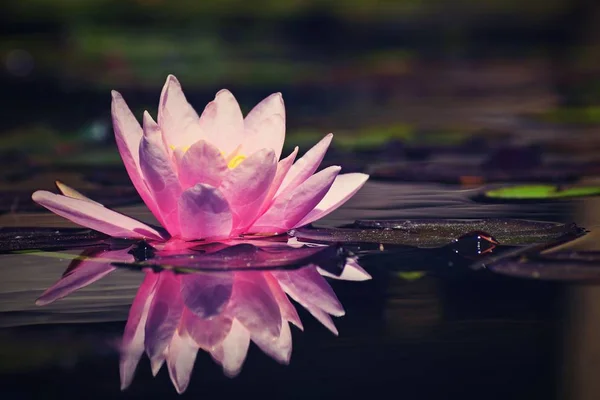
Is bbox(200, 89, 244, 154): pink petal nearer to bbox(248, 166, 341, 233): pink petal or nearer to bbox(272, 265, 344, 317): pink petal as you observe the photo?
bbox(248, 166, 341, 233): pink petal

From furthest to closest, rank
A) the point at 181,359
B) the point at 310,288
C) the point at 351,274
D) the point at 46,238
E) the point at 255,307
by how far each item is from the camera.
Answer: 1. the point at 46,238
2. the point at 351,274
3. the point at 310,288
4. the point at 255,307
5. the point at 181,359

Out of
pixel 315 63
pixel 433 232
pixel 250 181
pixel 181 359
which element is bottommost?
pixel 181 359

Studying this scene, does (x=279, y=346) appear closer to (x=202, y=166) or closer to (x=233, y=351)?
(x=233, y=351)

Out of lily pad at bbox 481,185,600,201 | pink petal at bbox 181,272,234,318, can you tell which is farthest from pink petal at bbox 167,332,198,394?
lily pad at bbox 481,185,600,201

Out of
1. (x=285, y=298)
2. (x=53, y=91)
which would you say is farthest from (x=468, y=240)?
(x=53, y=91)

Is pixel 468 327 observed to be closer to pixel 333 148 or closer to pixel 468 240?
pixel 468 240

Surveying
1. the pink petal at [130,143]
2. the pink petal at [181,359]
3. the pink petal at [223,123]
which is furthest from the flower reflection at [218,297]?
the pink petal at [223,123]

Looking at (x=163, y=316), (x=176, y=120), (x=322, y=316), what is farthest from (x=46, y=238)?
(x=322, y=316)
